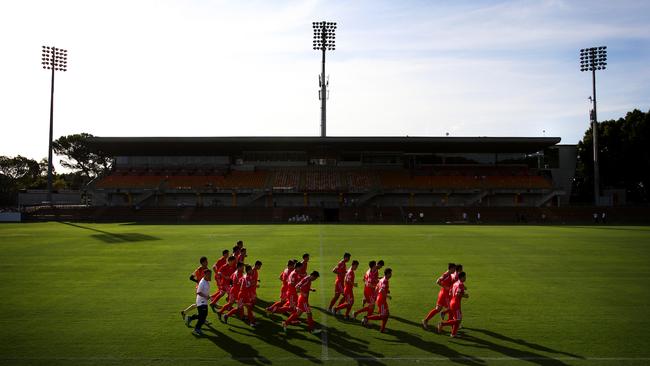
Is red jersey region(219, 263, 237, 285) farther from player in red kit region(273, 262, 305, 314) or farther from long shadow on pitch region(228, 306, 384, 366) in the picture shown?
player in red kit region(273, 262, 305, 314)

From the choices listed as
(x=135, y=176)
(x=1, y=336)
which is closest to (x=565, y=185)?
(x=135, y=176)

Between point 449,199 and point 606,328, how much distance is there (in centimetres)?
5198

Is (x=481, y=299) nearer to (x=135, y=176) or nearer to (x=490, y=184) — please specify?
(x=490, y=184)

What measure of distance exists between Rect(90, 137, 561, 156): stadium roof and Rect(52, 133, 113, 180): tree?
101ft

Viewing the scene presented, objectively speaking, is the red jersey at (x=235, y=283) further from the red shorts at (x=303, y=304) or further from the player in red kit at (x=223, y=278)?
the red shorts at (x=303, y=304)

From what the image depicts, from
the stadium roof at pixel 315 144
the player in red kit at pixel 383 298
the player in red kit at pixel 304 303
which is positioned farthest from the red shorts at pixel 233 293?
the stadium roof at pixel 315 144

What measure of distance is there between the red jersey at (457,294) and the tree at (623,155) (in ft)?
214

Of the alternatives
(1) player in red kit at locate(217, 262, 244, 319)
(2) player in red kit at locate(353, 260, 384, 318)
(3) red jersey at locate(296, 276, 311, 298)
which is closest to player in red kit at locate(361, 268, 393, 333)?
(2) player in red kit at locate(353, 260, 384, 318)

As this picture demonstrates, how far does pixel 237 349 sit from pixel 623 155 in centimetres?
6914

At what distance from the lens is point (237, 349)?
954cm

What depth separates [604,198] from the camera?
59.2 metres

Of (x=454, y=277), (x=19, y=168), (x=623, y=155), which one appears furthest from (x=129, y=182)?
(x=623, y=155)

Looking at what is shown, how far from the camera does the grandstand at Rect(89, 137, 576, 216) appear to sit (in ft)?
199

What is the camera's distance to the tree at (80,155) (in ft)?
302
